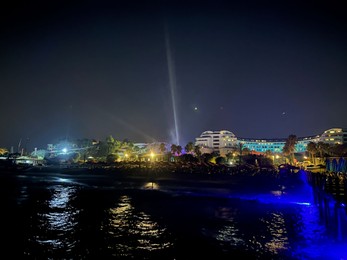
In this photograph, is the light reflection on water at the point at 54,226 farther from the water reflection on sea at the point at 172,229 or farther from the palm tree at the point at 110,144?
the palm tree at the point at 110,144

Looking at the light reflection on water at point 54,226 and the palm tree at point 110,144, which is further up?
the palm tree at point 110,144

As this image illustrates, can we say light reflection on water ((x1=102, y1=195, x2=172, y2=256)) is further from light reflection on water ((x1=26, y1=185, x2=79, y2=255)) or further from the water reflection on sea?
light reflection on water ((x1=26, y1=185, x2=79, y2=255))

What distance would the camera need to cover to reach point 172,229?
808 inches

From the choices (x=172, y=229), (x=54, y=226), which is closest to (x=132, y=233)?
(x=172, y=229)

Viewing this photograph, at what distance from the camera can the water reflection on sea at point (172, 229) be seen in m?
16.2

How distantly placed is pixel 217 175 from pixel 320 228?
47374mm

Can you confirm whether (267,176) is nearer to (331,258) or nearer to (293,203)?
(293,203)

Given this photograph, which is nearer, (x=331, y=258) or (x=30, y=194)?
(x=331, y=258)

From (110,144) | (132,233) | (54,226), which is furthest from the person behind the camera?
(110,144)

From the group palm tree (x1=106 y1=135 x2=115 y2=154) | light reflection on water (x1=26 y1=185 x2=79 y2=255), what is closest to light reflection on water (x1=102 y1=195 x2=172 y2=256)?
light reflection on water (x1=26 y1=185 x2=79 y2=255)

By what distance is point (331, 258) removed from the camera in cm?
1527

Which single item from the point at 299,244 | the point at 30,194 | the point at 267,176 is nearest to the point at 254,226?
the point at 299,244

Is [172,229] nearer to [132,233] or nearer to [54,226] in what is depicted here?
[132,233]

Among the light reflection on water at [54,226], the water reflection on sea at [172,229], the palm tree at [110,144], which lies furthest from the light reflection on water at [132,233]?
the palm tree at [110,144]
